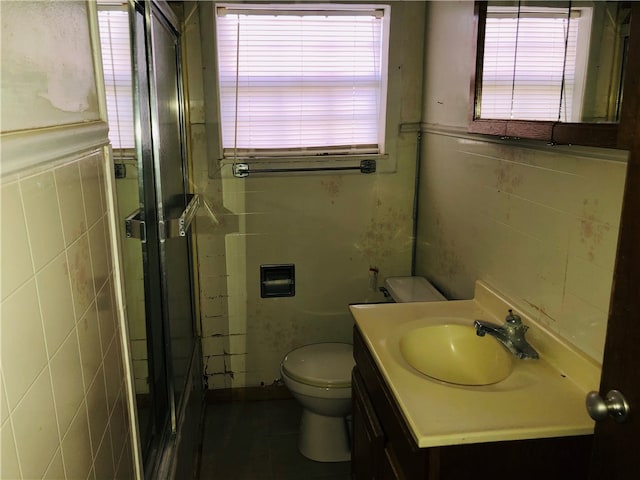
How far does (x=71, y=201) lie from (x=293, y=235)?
1.72 meters

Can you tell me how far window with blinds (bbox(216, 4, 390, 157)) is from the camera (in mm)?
2418

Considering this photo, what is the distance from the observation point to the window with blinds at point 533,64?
1.31 meters

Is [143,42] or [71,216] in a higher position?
[143,42]

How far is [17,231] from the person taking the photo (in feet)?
2.33

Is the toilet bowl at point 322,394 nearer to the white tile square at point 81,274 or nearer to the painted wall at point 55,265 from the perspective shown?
the painted wall at point 55,265

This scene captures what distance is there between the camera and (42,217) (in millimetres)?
799

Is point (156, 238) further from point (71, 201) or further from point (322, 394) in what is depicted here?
point (322, 394)

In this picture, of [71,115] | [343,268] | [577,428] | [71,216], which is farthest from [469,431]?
[343,268]

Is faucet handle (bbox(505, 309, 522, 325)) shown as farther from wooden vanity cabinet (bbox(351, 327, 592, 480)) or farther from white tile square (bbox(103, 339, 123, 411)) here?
white tile square (bbox(103, 339, 123, 411))

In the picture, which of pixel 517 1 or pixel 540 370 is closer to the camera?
pixel 540 370

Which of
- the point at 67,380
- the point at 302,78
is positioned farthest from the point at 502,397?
the point at 302,78

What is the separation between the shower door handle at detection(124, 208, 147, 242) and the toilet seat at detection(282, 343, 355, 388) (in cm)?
98

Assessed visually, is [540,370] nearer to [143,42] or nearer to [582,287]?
[582,287]

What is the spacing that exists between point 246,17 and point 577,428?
6.85 ft
